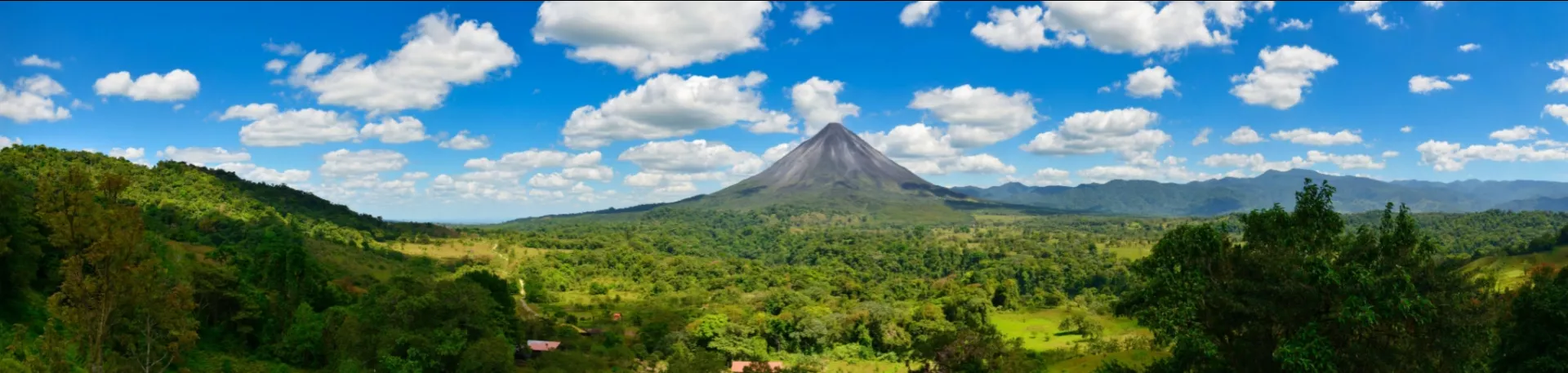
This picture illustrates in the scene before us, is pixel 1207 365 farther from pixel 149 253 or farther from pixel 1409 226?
pixel 149 253

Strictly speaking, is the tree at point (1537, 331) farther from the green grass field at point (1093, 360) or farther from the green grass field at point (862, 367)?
the green grass field at point (862, 367)

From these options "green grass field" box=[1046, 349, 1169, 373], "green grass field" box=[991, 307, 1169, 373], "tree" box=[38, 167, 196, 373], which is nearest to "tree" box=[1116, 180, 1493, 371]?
"tree" box=[38, 167, 196, 373]

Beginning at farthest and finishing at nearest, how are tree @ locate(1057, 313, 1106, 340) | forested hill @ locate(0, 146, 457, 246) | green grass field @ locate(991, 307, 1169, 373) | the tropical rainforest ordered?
forested hill @ locate(0, 146, 457, 246)
tree @ locate(1057, 313, 1106, 340)
green grass field @ locate(991, 307, 1169, 373)
the tropical rainforest

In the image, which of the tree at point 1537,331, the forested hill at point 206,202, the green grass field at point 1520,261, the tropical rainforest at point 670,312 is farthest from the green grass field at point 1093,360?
the forested hill at point 206,202

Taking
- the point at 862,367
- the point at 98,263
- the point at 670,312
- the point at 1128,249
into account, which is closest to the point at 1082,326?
the point at 862,367

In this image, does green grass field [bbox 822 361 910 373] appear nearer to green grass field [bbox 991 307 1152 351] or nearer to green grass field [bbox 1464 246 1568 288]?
green grass field [bbox 991 307 1152 351]

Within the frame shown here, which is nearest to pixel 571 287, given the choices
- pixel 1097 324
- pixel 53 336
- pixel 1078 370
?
pixel 1097 324
